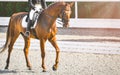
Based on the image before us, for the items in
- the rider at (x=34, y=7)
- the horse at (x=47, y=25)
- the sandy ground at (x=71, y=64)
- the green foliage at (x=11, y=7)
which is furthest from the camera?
the green foliage at (x=11, y=7)

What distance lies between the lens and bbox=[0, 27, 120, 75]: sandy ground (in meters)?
9.13

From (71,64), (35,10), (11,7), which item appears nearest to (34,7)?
(35,10)

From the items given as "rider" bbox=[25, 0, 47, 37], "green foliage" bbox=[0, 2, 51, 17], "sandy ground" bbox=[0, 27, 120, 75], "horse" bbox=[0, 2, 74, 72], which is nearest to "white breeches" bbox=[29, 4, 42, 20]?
"rider" bbox=[25, 0, 47, 37]

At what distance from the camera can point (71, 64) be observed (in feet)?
32.8

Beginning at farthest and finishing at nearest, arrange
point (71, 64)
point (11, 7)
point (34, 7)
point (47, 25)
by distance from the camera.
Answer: point (11, 7) < point (71, 64) < point (34, 7) < point (47, 25)

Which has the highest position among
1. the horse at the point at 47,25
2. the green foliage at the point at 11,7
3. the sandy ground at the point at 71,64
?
the horse at the point at 47,25

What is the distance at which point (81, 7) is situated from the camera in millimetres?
18250

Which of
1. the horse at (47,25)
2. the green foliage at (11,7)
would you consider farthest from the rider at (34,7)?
the green foliage at (11,7)

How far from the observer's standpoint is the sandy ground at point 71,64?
9.13m

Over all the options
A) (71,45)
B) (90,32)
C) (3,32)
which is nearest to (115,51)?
(71,45)

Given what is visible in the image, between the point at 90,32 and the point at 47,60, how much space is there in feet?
17.0

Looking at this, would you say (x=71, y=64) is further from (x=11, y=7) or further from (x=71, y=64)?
(x=11, y=7)

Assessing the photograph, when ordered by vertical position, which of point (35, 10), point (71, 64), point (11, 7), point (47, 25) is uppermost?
point (35, 10)

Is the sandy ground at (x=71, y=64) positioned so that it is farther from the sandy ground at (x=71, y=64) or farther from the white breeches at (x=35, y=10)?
the white breeches at (x=35, y=10)
